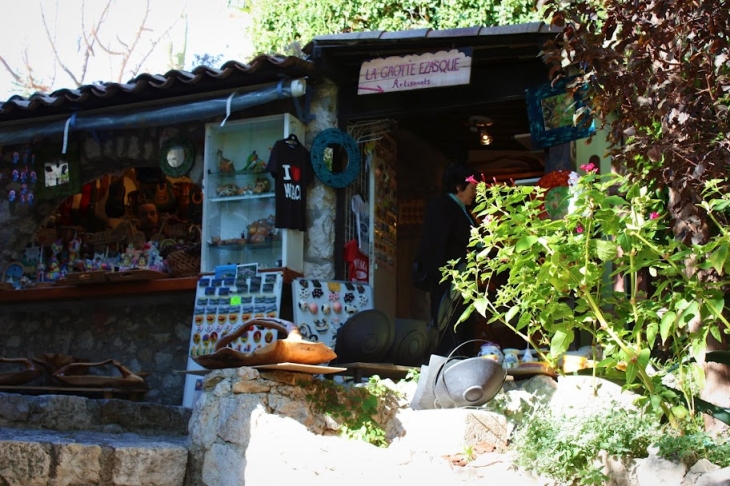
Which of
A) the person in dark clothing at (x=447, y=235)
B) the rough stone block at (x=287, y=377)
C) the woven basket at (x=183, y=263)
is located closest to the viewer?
the rough stone block at (x=287, y=377)

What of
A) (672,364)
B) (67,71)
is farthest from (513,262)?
(67,71)

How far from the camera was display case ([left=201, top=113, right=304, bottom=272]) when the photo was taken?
8.31 meters

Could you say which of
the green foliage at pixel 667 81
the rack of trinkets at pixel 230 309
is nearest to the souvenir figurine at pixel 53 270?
the rack of trinkets at pixel 230 309

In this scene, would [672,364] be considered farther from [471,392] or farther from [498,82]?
[498,82]

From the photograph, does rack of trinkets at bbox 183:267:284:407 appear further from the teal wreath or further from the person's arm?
the person's arm

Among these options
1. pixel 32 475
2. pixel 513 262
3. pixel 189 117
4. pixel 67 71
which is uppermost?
pixel 67 71

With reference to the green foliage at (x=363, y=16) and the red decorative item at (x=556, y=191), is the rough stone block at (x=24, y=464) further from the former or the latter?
the green foliage at (x=363, y=16)

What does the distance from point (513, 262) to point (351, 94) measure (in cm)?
379

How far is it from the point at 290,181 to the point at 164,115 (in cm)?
125

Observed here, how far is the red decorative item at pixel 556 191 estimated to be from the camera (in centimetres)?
698

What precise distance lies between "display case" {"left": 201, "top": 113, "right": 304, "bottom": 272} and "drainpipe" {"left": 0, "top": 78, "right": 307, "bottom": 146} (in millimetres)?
297

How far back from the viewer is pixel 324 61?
26.6ft

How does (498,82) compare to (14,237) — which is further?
(14,237)

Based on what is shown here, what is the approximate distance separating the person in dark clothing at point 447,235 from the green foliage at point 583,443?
2.43 meters
